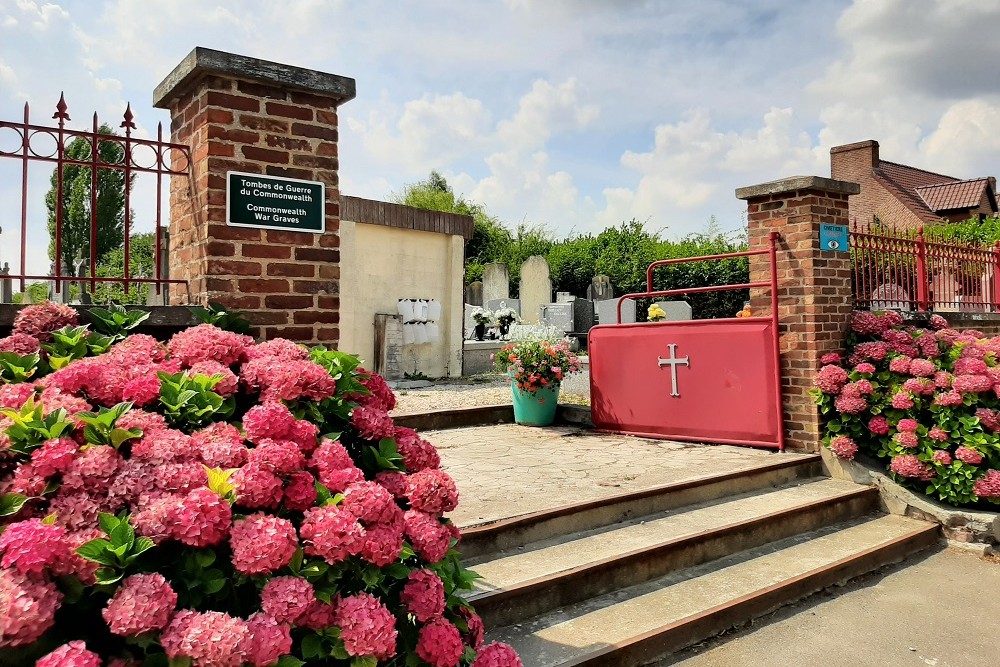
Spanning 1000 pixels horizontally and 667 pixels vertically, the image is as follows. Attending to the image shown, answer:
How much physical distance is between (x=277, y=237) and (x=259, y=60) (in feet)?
2.79

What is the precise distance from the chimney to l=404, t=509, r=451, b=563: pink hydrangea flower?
31436 millimetres

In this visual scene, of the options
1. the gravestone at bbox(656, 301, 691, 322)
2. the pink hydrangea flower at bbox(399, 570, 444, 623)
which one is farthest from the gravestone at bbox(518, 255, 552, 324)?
the pink hydrangea flower at bbox(399, 570, 444, 623)

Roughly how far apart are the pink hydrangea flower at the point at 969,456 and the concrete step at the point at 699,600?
1.90 feet

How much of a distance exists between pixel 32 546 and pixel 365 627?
75 cm

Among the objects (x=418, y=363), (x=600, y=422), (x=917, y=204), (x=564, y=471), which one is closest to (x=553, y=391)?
(x=600, y=422)

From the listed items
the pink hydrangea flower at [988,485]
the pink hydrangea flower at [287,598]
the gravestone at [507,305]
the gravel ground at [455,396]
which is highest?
the gravestone at [507,305]

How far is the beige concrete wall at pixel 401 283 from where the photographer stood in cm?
1066

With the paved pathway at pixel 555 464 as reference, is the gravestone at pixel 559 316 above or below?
above

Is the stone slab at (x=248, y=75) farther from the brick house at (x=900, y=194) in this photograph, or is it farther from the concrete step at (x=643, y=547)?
the brick house at (x=900, y=194)

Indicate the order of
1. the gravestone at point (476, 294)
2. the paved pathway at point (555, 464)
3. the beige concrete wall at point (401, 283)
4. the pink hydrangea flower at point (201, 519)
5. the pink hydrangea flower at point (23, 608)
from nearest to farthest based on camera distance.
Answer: the pink hydrangea flower at point (23, 608), the pink hydrangea flower at point (201, 519), the paved pathway at point (555, 464), the beige concrete wall at point (401, 283), the gravestone at point (476, 294)

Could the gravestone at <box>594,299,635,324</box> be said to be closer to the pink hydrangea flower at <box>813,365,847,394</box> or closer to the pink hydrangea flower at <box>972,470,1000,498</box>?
the pink hydrangea flower at <box>813,365,847,394</box>

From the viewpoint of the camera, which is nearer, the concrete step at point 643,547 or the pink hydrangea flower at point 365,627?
the pink hydrangea flower at point 365,627

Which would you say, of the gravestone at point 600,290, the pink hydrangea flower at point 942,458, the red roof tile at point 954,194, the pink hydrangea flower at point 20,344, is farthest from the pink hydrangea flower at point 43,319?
the red roof tile at point 954,194

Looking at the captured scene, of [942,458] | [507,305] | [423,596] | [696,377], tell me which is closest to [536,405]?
[696,377]
